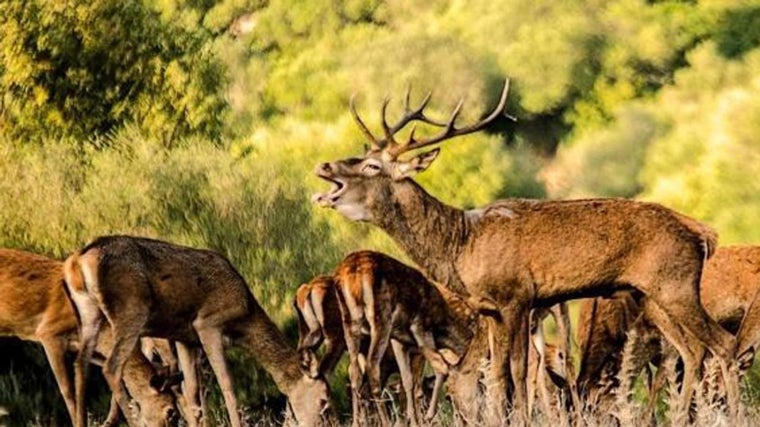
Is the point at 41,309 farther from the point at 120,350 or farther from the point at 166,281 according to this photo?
the point at 120,350

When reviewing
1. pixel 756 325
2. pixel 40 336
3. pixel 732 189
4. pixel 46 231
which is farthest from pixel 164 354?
pixel 732 189

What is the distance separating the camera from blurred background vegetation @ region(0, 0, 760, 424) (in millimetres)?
18703

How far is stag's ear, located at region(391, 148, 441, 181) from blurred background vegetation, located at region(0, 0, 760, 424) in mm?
5357

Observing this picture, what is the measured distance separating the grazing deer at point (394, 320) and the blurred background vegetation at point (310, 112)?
3.21 metres

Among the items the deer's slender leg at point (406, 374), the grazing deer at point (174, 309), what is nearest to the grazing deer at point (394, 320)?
the deer's slender leg at point (406, 374)

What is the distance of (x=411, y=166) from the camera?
41.4ft

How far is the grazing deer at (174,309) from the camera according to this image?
1260 centimetres

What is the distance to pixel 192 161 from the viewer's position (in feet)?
63.6

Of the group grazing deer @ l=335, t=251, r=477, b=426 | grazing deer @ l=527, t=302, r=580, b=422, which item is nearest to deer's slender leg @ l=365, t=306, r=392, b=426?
grazing deer @ l=335, t=251, r=477, b=426

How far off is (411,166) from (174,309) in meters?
1.84

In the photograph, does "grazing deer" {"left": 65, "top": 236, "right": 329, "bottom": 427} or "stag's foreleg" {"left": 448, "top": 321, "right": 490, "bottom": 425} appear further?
"stag's foreleg" {"left": 448, "top": 321, "right": 490, "bottom": 425}

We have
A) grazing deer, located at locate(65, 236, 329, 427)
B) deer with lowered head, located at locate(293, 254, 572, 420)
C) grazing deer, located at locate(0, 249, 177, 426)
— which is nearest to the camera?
grazing deer, located at locate(65, 236, 329, 427)

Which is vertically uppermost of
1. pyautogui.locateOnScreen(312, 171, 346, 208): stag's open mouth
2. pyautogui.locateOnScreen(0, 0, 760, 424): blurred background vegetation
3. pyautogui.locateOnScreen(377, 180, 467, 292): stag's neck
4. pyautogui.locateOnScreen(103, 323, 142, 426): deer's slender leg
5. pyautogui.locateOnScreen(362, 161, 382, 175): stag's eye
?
pyautogui.locateOnScreen(362, 161, 382, 175): stag's eye

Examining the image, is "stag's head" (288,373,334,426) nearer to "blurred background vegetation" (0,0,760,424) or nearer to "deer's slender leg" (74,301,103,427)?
"deer's slender leg" (74,301,103,427)
